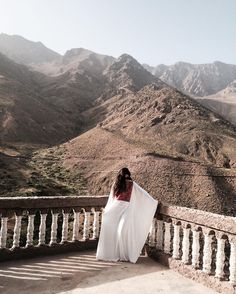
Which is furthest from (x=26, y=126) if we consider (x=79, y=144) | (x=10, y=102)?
(x=79, y=144)

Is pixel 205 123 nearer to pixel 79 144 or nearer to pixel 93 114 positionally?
pixel 79 144

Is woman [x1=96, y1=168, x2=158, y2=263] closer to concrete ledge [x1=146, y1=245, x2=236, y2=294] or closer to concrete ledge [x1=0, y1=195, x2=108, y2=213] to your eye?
concrete ledge [x1=146, y1=245, x2=236, y2=294]

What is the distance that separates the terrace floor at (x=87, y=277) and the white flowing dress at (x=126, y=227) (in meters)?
0.19

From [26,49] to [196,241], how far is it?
139217mm

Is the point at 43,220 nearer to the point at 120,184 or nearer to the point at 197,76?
the point at 120,184

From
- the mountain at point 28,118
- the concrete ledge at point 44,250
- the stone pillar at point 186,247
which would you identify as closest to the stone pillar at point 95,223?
the concrete ledge at point 44,250

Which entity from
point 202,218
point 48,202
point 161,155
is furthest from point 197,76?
point 202,218

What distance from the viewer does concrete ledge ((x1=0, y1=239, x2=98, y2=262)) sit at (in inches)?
256

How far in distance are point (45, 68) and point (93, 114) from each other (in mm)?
56846

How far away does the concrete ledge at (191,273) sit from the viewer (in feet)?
17.4

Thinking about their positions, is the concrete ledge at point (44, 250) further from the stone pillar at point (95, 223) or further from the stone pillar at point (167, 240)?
the stone pillar at point (167, 240)

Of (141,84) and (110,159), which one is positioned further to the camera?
(141,84)

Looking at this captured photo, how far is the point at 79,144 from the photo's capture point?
32750 millimetres

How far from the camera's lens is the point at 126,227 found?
675cm
